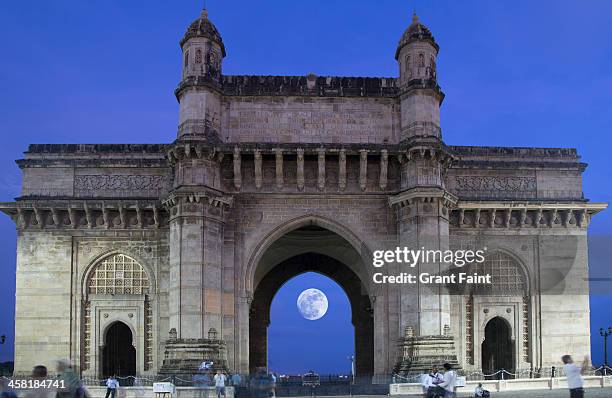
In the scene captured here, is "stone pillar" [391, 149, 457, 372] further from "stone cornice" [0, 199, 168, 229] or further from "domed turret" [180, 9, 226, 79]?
"stone cornice" [0, 199, 168, 229]

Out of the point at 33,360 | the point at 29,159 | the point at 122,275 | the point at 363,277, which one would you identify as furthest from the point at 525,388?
the point at 29,159

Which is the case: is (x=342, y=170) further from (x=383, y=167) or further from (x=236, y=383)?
(x=236, y=383)

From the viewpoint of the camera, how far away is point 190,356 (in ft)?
102

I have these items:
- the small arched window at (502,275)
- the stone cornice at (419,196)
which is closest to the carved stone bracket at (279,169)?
the stone cornice at (419,196)

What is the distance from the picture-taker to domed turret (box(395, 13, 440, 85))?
33719 millimetres

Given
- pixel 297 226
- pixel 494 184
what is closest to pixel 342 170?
pixel 297 226

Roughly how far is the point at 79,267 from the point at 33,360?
156 inches

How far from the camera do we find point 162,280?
34844 millimetres

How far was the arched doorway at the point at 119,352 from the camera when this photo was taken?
37.5 meters

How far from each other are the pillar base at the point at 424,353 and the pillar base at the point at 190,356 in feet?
21.0

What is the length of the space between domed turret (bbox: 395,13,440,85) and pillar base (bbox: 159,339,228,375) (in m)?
12.4

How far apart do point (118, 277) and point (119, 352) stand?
4.41 meters

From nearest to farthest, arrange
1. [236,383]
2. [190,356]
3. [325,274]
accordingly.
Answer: [236,383]
[190,356]
[325,274]

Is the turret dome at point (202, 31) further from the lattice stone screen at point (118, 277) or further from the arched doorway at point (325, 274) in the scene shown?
the arched doorway at point (325, 274)
